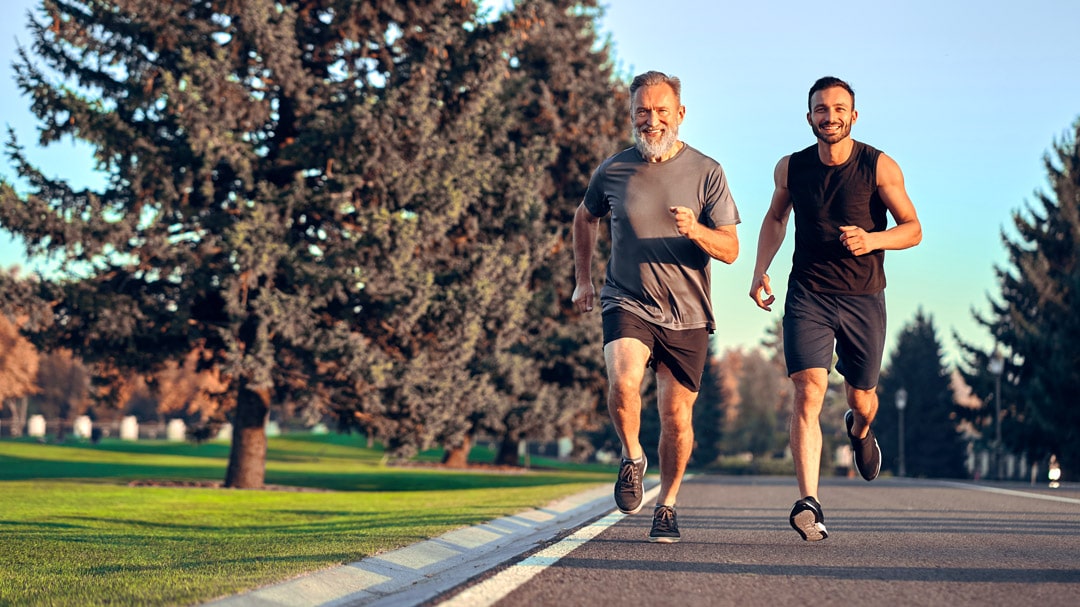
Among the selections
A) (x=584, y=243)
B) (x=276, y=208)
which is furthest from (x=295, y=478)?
(x=584, y=243)

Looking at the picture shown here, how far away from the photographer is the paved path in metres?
4.60

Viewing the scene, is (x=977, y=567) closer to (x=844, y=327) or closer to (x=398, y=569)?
(x=844, y=327)

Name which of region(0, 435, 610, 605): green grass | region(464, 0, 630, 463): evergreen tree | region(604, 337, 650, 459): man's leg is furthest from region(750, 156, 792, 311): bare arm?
region(464, 0, 630, 463): evergreen tree

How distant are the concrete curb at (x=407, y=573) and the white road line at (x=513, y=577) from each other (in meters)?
0.18

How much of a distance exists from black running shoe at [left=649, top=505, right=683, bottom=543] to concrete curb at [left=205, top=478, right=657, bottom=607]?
73cm

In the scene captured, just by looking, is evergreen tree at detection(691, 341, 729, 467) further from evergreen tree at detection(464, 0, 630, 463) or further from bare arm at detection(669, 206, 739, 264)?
bare arm at detection(669, 206, 739, 264)

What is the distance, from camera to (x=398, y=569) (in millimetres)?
6113

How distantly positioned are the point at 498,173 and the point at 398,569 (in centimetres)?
1890

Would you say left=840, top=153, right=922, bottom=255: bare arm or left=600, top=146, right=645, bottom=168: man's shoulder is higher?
left=600, top=146, right=645, bottom=168: man's shoulder

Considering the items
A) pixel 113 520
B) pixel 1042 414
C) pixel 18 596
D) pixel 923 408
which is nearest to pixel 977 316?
pixel 1042 414

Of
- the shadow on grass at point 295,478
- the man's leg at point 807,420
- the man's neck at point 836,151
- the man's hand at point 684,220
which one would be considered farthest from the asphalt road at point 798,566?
the shadow on grass at point 295,478

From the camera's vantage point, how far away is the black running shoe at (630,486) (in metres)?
6.52

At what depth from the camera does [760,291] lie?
23.1 feet

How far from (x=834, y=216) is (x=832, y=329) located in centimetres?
70
